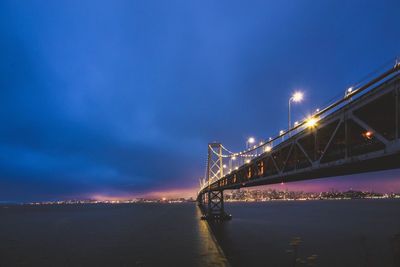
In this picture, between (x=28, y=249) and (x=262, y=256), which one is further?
(x=28, y=249)

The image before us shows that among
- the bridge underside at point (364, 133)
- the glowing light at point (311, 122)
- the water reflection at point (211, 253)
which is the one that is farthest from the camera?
the water reflection at point (211, 253)

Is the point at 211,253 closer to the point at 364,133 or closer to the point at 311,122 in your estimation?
the point at 311,122

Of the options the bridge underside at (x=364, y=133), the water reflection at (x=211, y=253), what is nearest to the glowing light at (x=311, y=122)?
the bridge underside at (x=364, y=133)

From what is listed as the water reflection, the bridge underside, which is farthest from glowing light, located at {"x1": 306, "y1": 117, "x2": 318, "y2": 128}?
the water reflection

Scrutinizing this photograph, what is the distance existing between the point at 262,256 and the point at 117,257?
697 inches

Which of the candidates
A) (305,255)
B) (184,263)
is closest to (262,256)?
(305,255)

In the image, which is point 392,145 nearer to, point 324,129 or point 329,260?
point 324,129

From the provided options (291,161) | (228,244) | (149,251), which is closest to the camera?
(291,161)

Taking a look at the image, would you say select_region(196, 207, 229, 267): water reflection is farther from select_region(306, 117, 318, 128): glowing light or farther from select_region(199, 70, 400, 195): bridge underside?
select_region(306, 117, 318, 128): glowing light

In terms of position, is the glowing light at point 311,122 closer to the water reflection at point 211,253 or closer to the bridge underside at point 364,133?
the bridge underside at point 364,133

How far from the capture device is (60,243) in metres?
54.3

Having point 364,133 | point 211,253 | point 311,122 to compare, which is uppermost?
point 311,122

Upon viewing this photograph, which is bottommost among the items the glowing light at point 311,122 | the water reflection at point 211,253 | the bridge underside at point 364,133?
the water reflection at point 211,253

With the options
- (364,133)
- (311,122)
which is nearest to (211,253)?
Answer: (311,122)
